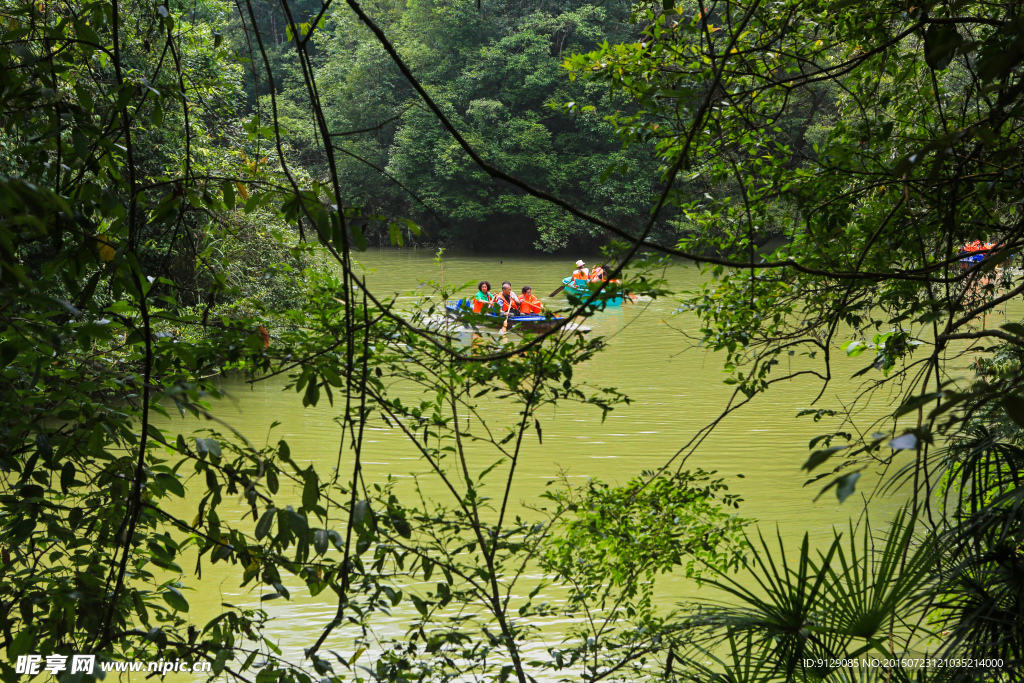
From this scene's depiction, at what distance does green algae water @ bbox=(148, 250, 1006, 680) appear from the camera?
479 cm

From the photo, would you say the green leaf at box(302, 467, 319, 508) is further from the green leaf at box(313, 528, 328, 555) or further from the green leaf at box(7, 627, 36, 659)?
the green leaf at box(7, 627, 36, 659)

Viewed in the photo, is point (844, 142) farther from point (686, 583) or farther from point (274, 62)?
point (274, 62)

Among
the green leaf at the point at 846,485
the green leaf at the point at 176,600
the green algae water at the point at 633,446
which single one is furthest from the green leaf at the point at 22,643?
the green algae water at the point at 633,446

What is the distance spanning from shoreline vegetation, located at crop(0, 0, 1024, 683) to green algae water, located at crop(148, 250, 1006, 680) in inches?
8.8

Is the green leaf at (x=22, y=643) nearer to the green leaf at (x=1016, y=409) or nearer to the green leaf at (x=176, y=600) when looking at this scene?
the green leaf at (x=176, y=600)

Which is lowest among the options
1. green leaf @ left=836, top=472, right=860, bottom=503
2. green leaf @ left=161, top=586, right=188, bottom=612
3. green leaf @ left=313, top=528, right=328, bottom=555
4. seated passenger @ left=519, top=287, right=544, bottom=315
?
seated passenger @ left=519, top=287, right=544, bottom=315

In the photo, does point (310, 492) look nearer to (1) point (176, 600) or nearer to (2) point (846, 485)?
(1) point (176, 600)

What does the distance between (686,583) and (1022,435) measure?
2.87 metres

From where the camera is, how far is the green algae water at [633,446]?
4.79m

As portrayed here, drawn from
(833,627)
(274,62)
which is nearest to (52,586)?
(833,627)

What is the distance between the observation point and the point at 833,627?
Answer: 1794 millimetres

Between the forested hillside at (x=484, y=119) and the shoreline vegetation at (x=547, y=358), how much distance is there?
59.9ft

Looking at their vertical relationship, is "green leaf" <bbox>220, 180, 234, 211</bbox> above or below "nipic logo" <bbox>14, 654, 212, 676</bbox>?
above

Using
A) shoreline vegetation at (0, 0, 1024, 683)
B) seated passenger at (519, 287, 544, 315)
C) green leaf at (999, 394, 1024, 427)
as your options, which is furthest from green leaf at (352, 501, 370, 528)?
seated passenger at (519, 287, 544, 315)
